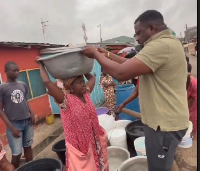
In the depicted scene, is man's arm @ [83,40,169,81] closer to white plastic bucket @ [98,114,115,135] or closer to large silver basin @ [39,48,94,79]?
large silver basin @ [39,48,94,79]

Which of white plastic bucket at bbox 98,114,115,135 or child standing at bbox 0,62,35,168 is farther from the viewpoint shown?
white plastic bucket at bbox 98,114,115,135

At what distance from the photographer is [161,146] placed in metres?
1.39

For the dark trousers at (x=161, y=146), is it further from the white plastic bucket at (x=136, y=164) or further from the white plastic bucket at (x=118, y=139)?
the white plastic bucket at (x=118, y=139)

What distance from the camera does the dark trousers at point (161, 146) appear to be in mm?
1375

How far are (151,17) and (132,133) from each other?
2.05 m

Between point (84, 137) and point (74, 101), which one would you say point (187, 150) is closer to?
point (84, 137)

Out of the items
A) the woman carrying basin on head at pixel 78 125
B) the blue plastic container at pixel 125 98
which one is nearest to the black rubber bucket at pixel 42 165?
the woman carrying basin on head at pixel 78 125

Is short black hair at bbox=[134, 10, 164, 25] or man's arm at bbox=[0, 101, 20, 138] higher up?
short black hair at bbox=[134, 10, 164, 25]

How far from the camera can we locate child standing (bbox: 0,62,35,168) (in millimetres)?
2867

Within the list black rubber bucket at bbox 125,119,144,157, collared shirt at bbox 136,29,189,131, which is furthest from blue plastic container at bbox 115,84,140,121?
collared shirt at bbox 136,29,189,131

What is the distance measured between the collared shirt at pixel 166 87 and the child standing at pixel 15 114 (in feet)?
7.58

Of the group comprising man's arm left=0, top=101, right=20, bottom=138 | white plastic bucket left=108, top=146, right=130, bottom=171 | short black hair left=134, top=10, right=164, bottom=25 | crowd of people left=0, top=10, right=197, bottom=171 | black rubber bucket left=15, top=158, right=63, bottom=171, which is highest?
short black hair left=134, top=10, right=164, bottom=25

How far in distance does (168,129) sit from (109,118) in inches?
77.7

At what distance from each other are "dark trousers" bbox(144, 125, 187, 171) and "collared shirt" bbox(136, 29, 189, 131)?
0.19 ft
